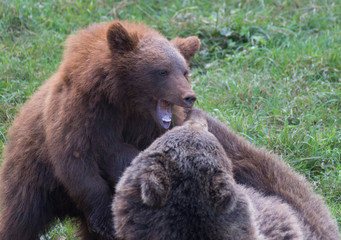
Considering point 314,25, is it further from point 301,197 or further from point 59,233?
point 59,233

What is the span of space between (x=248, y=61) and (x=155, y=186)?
5.12 m

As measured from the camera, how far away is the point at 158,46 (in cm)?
546

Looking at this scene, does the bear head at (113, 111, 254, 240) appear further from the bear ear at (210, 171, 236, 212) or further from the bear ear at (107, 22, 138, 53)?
the bear ear at (107, 22, 138, 53)

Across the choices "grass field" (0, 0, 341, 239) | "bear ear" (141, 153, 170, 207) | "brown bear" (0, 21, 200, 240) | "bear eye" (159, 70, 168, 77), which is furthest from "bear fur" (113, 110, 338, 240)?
"grass field" (0, 0, 341, 239)

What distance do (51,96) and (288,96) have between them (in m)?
3.43

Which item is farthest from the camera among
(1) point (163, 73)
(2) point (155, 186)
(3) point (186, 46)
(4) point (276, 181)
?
(3) point (186, 46)

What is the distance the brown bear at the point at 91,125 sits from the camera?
16.7ft

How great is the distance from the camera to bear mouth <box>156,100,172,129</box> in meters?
5.05

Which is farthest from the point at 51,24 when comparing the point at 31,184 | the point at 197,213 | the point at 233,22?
the point at 197,213

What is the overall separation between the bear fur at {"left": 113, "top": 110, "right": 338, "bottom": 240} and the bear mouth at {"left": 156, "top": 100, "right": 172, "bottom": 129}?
821 millimetres

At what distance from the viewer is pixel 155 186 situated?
3768 mm

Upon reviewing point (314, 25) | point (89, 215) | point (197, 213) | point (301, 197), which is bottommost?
point (314, 25)

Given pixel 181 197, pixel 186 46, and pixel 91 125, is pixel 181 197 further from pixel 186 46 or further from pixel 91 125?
pixel 186 46

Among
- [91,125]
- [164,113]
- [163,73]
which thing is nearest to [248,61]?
[163,73]
